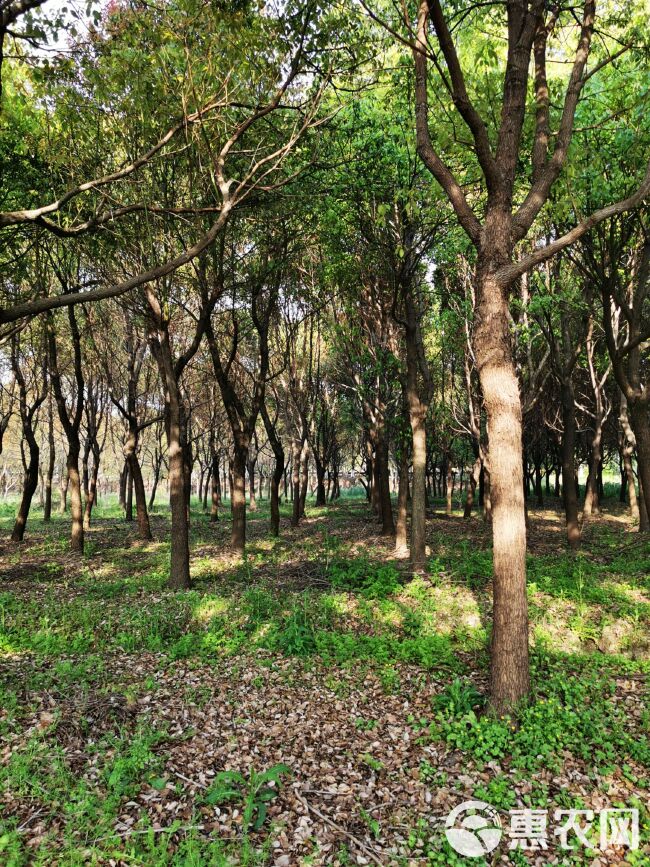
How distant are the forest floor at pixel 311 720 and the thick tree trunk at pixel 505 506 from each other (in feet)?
1.54

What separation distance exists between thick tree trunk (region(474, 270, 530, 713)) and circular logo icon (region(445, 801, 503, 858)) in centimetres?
134

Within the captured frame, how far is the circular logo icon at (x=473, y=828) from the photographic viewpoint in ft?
13.0

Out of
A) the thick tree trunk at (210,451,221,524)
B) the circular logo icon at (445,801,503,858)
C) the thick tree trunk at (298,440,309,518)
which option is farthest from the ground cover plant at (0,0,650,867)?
the thick tree trunk at (210,451,221,524)

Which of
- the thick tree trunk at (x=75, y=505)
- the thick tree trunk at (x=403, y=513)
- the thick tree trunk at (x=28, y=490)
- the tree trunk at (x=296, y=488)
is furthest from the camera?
the tree trunk at (x=296, y=488)

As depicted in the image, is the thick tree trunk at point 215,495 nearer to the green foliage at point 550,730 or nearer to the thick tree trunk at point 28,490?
the thick tree trunk at point 28,490

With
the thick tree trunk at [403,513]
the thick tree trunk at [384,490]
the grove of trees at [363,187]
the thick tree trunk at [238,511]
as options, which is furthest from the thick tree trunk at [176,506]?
the thick tree trunk at [384,490]

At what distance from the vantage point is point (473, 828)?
13.6 feet

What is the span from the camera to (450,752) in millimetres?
5148

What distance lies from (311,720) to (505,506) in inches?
135

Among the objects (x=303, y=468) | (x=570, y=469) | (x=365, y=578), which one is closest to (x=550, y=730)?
(x=365, y=578)

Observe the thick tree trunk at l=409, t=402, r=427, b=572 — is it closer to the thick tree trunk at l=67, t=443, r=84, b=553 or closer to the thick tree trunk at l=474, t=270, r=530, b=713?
the thick tree trunk at l=474, t=270, r=530, b=713

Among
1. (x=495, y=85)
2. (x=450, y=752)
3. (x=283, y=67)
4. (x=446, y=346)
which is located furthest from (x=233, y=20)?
(x=446, y=346)

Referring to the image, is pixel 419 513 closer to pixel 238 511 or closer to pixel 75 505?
pixel 238 511

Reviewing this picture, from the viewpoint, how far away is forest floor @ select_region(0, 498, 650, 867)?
407 cm
